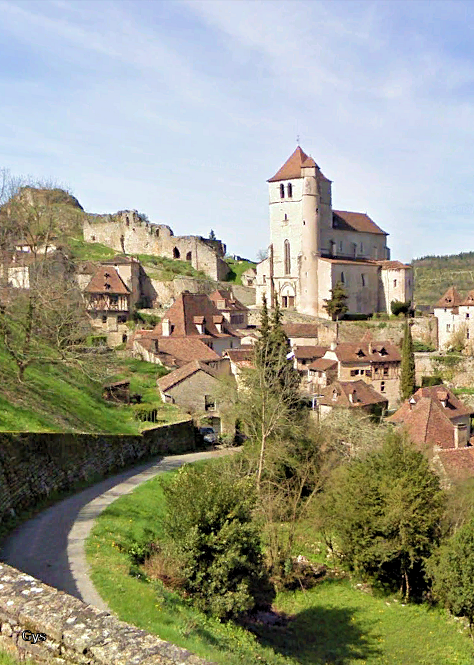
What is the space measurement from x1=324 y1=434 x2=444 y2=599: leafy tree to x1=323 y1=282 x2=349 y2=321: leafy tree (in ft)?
123

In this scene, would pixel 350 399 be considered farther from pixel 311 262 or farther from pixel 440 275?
pixel 440 275

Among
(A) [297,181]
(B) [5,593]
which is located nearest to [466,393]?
(A) [297,181]

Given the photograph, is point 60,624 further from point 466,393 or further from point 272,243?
point 272,243

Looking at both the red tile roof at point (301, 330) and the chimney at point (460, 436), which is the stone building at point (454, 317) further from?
the chimney at point (460, 436)

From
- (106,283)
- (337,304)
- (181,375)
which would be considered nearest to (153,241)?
(106,283)

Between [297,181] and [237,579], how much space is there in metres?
Result: 53.6

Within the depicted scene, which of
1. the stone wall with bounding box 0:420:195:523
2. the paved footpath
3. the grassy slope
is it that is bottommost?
the paved footpath

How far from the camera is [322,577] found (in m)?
22.8

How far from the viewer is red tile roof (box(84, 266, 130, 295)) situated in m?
56.9

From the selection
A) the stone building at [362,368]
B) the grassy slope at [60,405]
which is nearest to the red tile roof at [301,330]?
the stone building at [362,368]

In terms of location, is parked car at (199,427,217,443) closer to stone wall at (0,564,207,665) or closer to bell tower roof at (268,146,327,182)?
stone wall at (0,564,207,665)

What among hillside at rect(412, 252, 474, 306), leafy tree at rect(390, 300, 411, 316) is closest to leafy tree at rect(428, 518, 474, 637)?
leafy tree at rect(390, 300, 411, 316)

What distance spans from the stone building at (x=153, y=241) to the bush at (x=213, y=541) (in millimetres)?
57488

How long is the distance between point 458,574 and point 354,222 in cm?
5426
